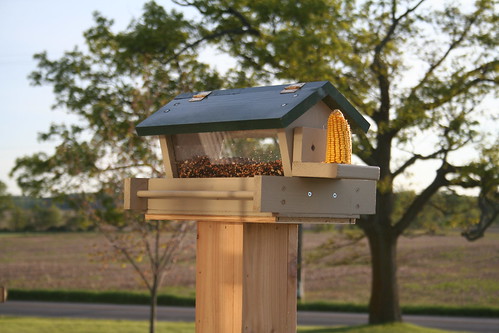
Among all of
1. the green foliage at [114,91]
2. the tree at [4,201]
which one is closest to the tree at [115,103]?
the green foliage at [114,91]

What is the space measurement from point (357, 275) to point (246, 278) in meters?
23.1

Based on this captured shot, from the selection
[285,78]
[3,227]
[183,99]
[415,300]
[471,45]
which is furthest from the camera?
[3,227]

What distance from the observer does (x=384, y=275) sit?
611 inches

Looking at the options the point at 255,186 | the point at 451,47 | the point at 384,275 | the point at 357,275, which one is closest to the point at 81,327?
the point at 384,275

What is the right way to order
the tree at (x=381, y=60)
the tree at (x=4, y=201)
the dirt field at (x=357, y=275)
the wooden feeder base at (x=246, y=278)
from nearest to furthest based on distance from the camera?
the wooden feeder base at (x=246, y=278), the tree at (x=381, y=60), the dirt field at (x=357, y=275), the tree at (x=4, y=201)

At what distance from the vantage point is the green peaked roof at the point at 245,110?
4.32 meters

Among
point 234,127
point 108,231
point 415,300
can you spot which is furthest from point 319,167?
point 415,300

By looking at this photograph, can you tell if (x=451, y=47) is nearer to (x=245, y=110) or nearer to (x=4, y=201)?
(x=245, y=110)

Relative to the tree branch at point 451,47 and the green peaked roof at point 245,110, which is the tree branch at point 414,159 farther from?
the green peaked roof at point 245,110

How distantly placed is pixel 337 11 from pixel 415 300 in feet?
45.1

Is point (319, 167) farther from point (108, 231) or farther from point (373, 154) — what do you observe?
point (373, 154)

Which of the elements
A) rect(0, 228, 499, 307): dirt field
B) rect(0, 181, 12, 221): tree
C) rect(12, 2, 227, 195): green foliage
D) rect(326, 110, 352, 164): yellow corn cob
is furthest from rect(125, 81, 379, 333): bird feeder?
rect(0, 181, 12, 221): tree

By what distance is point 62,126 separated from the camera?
14258mm

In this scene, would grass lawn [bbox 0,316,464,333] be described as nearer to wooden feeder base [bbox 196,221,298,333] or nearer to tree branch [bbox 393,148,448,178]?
tree branch [bbox 393,148,448,178]
